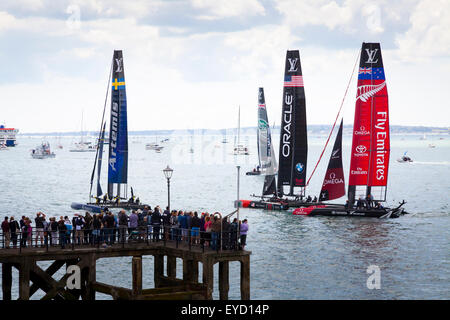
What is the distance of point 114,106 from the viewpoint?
71.0m

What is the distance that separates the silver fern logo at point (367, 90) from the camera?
6662 cm

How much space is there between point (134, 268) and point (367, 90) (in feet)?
138

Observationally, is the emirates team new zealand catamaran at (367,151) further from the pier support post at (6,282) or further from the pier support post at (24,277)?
the pier support post at (24,277)

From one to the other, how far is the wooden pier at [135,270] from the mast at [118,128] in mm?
38245

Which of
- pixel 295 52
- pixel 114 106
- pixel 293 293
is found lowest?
pixel 293 293

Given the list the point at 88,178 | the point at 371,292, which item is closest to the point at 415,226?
the point at 371,292

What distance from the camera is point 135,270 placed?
28.9 m

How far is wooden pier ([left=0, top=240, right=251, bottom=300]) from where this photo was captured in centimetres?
2964

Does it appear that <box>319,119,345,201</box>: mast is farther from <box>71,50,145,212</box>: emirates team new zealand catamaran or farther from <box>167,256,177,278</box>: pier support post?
<box>167,256,177,278</box>: pier support post

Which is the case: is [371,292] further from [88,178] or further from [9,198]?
[88,178]

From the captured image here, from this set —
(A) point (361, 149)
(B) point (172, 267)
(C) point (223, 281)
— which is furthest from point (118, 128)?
(C) point (223, 281)

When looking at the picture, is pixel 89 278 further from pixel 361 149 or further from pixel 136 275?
pixel 361 149

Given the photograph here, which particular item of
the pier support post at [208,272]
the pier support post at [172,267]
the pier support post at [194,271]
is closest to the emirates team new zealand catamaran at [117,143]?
the pier support post at [172,267]
